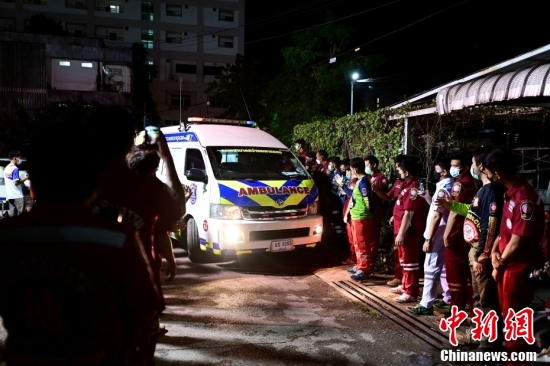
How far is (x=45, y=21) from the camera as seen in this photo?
3584 cm

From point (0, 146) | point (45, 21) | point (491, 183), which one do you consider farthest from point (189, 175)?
point (45, 21)

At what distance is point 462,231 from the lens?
486 cm

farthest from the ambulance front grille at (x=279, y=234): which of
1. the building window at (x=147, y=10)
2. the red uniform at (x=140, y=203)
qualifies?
the building window at (x=147, y=10)

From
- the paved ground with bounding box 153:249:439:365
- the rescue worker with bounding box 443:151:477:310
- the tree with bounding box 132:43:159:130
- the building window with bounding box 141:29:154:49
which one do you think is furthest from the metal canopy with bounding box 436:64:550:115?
the building window with bounding box 141:29:154:49

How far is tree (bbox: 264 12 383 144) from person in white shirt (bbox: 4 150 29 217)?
41.5 ft

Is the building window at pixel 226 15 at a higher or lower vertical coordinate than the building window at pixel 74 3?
higher

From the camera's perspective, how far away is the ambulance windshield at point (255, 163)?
25.0 feet

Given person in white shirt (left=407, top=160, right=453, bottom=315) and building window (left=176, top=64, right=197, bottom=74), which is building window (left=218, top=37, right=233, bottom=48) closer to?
building window (left=176, top=64, right=197, bottom=74)

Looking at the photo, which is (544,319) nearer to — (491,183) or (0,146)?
(491,183)

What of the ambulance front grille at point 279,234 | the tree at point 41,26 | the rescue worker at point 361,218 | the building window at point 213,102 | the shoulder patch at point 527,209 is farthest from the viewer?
the tree at point 41,26

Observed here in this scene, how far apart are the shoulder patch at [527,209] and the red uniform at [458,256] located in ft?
3.88

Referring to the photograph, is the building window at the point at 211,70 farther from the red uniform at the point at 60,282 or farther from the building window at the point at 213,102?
the red uniform at the point at 60,282

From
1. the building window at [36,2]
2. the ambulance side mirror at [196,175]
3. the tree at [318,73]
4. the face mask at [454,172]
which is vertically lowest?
the ambulance side mirror at [196,175]

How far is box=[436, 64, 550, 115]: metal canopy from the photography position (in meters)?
5.11
